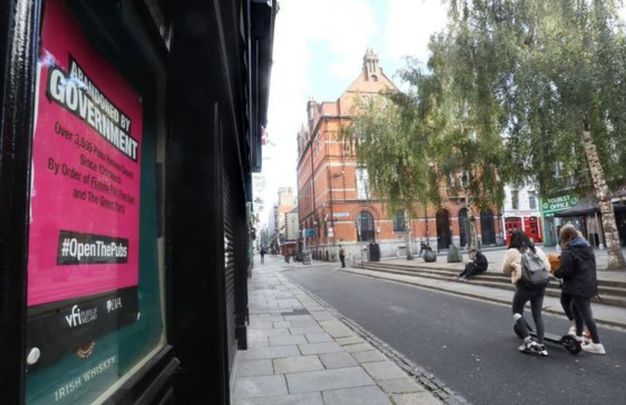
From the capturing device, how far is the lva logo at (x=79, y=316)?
126cm

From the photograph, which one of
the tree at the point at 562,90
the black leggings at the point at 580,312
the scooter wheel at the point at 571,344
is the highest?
the tree at the point at 562,90

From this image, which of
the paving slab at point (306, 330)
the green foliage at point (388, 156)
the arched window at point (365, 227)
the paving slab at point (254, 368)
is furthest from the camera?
the arched window at point (365, 227)

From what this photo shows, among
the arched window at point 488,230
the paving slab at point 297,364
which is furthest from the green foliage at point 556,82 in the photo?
the arched window at point 488,230

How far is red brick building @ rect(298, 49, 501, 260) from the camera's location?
1652 inches

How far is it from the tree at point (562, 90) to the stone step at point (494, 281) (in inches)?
116

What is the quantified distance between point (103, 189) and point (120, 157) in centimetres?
19

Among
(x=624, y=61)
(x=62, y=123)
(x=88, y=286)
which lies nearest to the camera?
(x=62, y=123)

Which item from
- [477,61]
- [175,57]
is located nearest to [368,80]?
[477,61]

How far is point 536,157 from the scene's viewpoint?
13.3 metres

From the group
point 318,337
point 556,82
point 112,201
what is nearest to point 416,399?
point 318,337

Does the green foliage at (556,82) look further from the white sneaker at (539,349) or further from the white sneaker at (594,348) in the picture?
the white sneaker at (539,349)

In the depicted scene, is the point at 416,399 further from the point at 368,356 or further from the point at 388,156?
the point at 388,156

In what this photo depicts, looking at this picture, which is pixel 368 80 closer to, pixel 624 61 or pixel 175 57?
pixel 624 61

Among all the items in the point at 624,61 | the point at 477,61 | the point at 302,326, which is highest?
the point at 477,61
